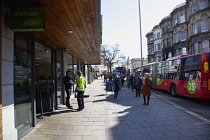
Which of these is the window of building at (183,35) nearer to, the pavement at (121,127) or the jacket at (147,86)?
the jacket at (147,86)

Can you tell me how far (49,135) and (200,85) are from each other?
306 inches

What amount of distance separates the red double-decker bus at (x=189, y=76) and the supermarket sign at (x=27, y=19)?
8291 mm

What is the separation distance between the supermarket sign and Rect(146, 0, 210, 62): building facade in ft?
81.7

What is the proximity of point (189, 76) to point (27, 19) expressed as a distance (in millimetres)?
9235

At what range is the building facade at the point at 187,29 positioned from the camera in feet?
76.2

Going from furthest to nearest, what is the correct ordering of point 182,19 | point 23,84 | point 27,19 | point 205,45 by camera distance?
point 182,19 < point 205,45 < point 23,84 < point 27,19

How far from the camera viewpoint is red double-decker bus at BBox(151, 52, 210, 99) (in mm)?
8281

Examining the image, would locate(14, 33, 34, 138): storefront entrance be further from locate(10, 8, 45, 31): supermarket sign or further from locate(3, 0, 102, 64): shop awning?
locate(3, 0, 102, 64): shop awning

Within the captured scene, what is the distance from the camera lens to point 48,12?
4066mm

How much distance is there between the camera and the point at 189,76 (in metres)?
9.53

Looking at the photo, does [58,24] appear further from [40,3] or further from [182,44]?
[182,44]

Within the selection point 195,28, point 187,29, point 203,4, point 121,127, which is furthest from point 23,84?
point 187,29

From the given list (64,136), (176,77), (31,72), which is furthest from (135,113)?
(176,77)

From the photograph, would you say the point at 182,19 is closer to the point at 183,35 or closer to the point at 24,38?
the point at 183,35
